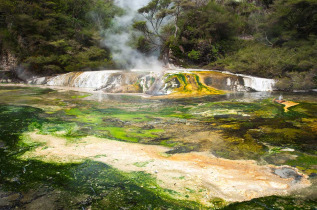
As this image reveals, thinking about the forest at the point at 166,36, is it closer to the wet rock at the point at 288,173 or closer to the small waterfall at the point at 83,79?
the small waterfall at the point at 83,79

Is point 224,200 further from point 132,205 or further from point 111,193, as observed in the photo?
point 111,193

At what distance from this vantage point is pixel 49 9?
55.8ft

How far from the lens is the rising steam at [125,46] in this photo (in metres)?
16.2

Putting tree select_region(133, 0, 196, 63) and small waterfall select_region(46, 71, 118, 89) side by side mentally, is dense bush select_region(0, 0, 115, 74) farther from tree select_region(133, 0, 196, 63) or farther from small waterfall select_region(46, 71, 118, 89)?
tree select_region(133, 0, 196, 63)

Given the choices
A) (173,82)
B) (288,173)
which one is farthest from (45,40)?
(288,173)

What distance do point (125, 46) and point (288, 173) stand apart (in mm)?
15646

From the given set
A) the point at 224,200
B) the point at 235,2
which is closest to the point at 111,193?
the point at 224,200

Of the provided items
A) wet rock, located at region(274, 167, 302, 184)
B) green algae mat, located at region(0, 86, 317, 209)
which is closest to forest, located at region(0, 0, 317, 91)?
green algae mat, located at region(0, 86, 317, 209)

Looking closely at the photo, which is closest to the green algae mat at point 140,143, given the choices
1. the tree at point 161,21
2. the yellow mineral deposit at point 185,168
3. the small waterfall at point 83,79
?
the yellow mineral deposit at point 185,168

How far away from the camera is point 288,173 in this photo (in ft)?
9.61

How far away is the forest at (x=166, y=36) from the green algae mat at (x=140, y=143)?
790 cm

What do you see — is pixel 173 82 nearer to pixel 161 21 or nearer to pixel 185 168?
pixel 161 21

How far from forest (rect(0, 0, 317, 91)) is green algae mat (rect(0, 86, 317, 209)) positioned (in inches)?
311

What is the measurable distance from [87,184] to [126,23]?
17.4 meters
